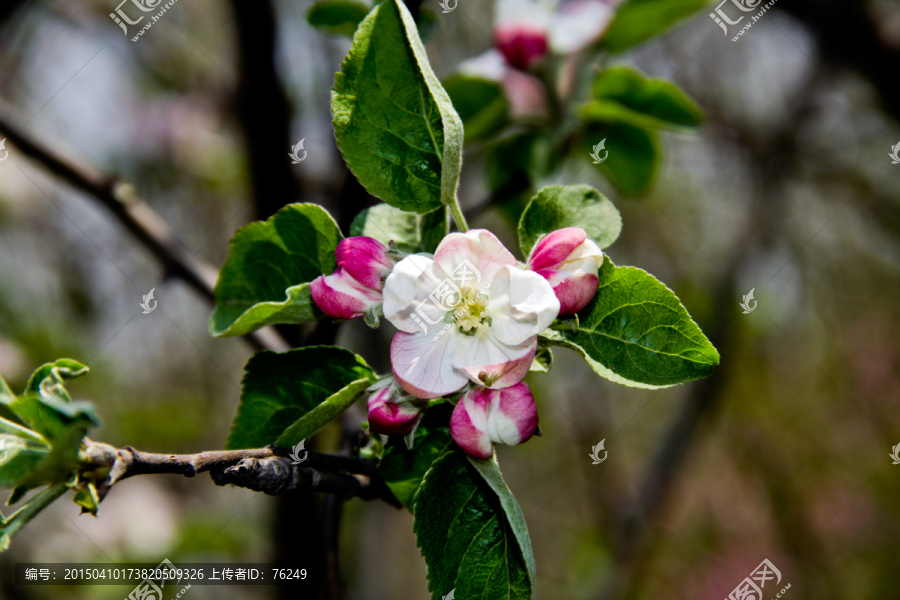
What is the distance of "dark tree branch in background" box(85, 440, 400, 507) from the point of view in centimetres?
48

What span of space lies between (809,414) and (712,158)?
1802mm

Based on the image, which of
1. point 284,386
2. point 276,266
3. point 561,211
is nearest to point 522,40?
point 561,211

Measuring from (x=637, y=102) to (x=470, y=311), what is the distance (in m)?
0.84

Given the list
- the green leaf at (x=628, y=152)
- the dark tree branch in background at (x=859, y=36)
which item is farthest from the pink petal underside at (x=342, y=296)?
the dark tree branch in background at (x=859, y=36)

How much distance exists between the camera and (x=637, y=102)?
1271mm

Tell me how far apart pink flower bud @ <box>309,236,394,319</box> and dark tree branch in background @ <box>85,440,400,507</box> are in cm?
15

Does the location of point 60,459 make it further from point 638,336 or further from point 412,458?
point 638,336

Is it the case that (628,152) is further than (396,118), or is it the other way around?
(628,152)

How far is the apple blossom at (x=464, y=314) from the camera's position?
0.59 m

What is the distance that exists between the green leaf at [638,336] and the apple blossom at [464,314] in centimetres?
6

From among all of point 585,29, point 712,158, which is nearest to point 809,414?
point 712,158

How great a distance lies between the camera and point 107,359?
2.88m

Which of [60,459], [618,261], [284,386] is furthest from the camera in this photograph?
[618,261]

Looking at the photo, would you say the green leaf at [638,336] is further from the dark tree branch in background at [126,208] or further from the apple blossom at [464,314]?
the dark tree branch in background at [126,208]
